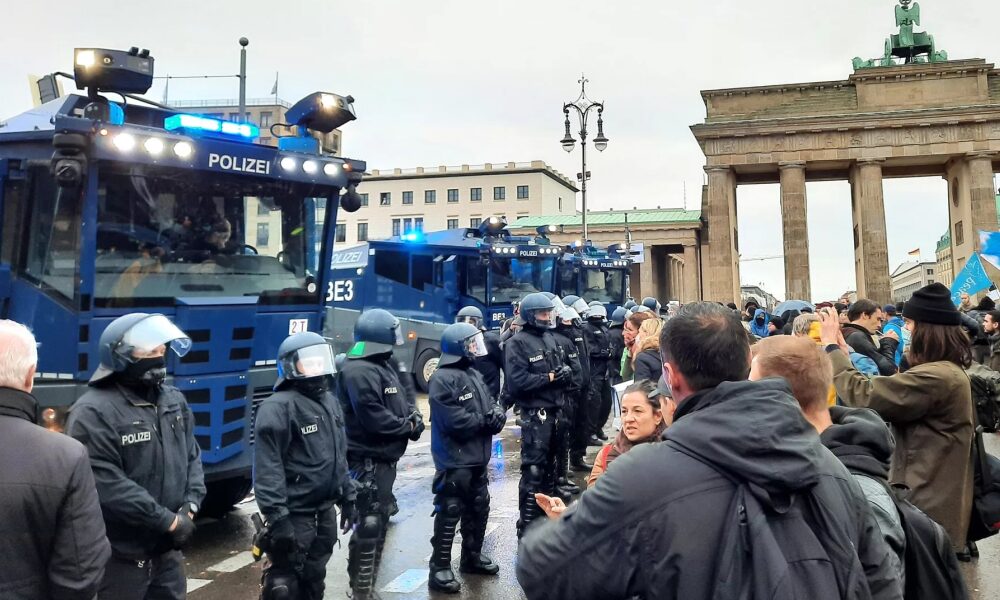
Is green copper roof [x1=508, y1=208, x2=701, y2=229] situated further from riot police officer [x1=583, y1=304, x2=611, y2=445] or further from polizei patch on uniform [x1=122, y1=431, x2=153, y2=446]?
polizei patch on uniform [x1=122, y1=431, x2=153, y2=446]

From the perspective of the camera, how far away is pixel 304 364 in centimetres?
440

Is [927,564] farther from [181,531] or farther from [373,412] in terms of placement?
[373,412]

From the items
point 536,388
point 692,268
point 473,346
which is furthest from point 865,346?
point 692,268

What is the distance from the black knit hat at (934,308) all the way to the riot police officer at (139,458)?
13.0 ft

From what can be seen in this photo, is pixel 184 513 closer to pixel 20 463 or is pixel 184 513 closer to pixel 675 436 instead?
pixel 20 463

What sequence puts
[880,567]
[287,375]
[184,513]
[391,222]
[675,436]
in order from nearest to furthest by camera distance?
1. [675,436]
2. [880,567]
3. [184,513]
4. [287,375]
5. [391,222]

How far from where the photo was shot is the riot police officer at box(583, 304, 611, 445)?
35.2 feet

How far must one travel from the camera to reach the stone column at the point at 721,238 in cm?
4078

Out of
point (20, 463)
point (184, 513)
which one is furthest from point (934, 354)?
point (20, 463)

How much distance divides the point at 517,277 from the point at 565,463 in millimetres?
9532

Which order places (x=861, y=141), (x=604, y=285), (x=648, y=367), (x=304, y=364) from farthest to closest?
(x=861, y=141)
(x=604, y=285)
(x=648, y=367)
(x=304, y=364)

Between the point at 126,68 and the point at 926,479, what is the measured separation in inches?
246

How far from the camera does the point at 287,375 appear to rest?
4.42m

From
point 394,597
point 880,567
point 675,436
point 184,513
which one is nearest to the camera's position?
point 675,436
